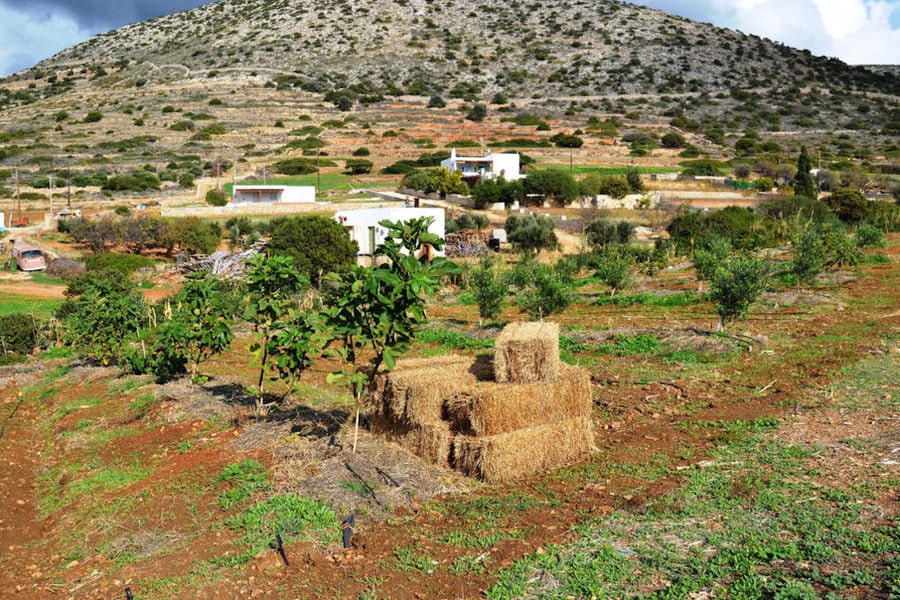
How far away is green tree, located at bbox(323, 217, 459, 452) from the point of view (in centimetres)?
809

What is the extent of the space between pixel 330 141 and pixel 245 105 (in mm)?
19002

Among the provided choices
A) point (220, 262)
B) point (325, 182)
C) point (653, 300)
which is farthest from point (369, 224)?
point (325, 182)

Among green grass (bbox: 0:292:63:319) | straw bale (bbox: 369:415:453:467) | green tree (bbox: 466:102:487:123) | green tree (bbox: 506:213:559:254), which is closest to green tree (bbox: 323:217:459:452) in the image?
straw bale (bbox: 369:415:453:467)

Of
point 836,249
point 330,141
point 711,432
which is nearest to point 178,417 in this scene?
point 711,432

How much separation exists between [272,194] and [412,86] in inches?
1967

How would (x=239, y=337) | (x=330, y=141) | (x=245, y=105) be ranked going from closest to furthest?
(x=239, y=337), (x=330, y=141), (x=245, y=105)

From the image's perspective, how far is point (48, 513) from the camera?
894cm

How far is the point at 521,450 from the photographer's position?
8.41 metres

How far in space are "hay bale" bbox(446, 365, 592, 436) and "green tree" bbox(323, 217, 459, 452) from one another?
1.01 meters

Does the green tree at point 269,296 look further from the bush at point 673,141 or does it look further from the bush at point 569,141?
the bush at point 673,141

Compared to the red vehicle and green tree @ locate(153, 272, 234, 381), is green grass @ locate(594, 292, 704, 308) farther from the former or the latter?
the red vehicle

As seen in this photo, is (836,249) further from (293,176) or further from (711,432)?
(293,176)

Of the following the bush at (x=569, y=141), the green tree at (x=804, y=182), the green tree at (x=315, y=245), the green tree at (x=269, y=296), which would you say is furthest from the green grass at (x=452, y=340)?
the bush at (x=569, y=141)

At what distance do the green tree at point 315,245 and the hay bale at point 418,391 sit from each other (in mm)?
23339
